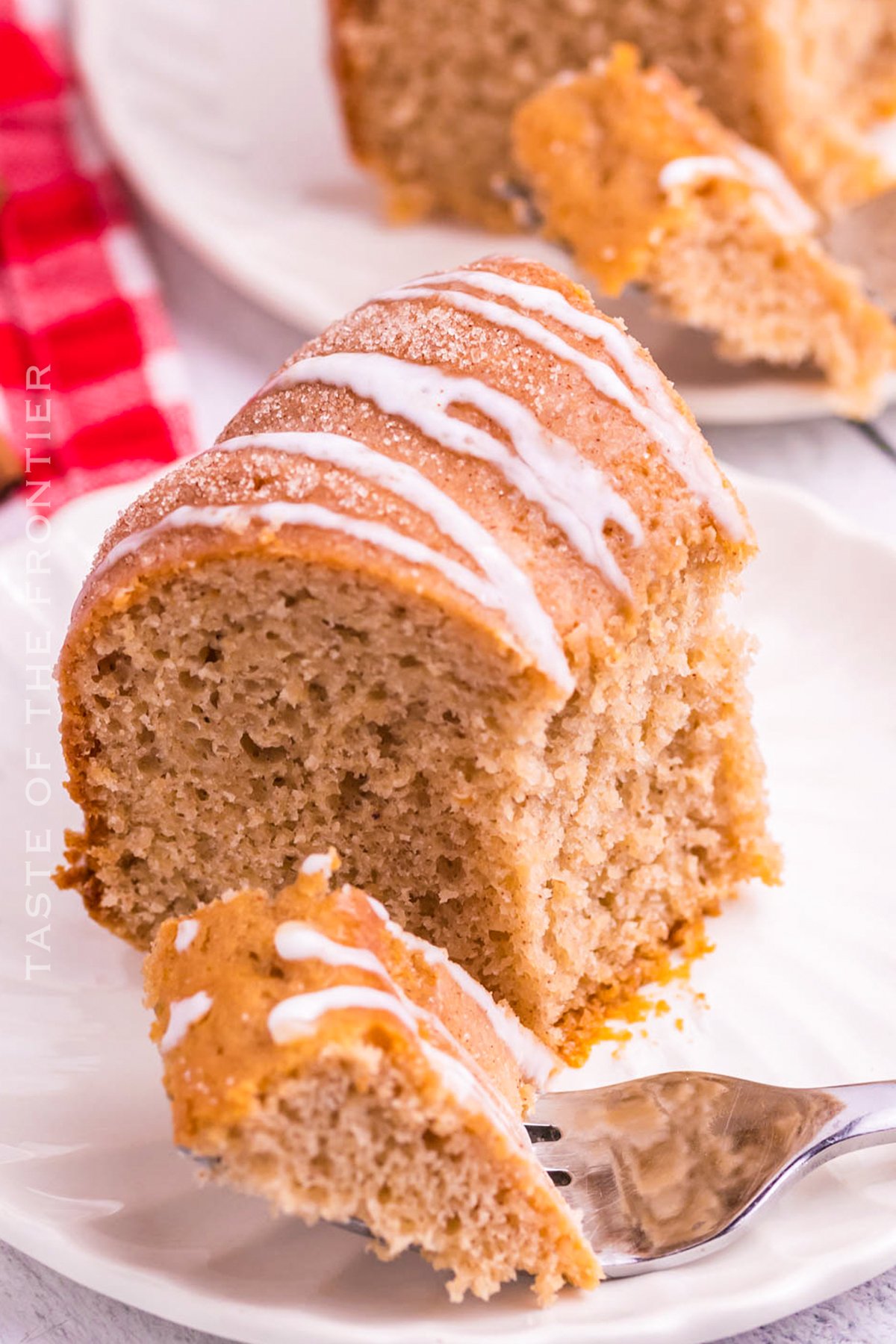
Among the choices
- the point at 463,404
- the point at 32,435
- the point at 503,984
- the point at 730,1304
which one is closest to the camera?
the point at 730,1304

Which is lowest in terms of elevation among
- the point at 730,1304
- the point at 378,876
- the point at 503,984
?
the point at 730,1304

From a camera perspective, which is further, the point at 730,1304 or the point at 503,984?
the point at 503,984

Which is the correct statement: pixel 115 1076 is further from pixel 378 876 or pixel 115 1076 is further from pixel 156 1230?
pixel 378 876

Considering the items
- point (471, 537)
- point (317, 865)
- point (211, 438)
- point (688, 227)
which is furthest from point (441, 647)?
point (211, 438)

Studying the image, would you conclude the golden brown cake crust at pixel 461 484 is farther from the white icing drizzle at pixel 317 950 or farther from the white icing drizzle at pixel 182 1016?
the white icing drizzle at pixel 182 1016

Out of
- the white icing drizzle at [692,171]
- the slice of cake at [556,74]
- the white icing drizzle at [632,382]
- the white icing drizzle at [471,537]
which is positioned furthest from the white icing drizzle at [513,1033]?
the slice of cake at [556,74]

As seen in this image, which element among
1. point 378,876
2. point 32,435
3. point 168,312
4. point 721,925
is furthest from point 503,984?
point 168,312

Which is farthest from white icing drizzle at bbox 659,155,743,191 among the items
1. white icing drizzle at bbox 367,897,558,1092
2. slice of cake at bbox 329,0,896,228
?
white icing drizzle at bbox 367,897,558,1092

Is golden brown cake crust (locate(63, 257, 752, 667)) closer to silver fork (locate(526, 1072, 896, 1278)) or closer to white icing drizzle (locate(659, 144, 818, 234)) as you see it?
silver fork (locate(526, 1072, 896, 1278))
